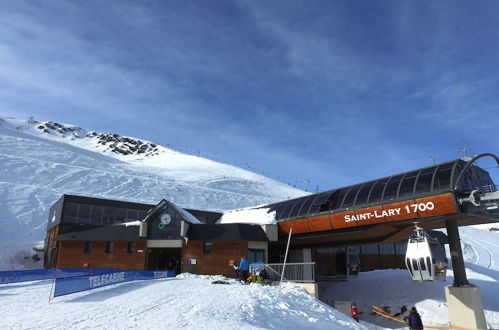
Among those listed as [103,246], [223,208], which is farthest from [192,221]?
[223,208]

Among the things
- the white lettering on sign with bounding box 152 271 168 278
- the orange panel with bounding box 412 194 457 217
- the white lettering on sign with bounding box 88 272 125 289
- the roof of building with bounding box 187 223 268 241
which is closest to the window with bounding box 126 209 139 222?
the roof of building with bounding box 187 223 268 241

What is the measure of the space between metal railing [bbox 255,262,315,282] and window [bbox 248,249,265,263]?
5257mm

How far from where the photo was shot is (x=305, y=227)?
101 ft

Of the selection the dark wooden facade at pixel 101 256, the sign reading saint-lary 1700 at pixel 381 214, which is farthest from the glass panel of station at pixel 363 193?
the dark wooden facade at pixel 101 256

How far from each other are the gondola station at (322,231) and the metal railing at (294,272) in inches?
3.9

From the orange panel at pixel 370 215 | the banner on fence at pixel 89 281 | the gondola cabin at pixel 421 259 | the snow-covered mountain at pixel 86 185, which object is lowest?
the banner on fence at pixel 89 281

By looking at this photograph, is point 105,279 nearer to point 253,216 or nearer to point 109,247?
point 109,247

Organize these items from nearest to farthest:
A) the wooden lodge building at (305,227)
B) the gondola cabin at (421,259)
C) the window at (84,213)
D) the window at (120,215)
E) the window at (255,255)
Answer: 1. the gondola cabin at (421,259)
2. the wooden lodge building at (305,227)
3. the window at (255,255)
4. the window at (84,213)
5. the window at (120,215)

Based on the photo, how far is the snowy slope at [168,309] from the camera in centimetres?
1128

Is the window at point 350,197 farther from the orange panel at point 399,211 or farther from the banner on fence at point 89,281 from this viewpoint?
the banner on fence at point 89,281

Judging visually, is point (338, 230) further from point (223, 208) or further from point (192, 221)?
point (223, 208)

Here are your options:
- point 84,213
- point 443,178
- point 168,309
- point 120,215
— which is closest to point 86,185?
point 120,215

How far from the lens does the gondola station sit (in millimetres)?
22375

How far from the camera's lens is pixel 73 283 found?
55.0 feet
